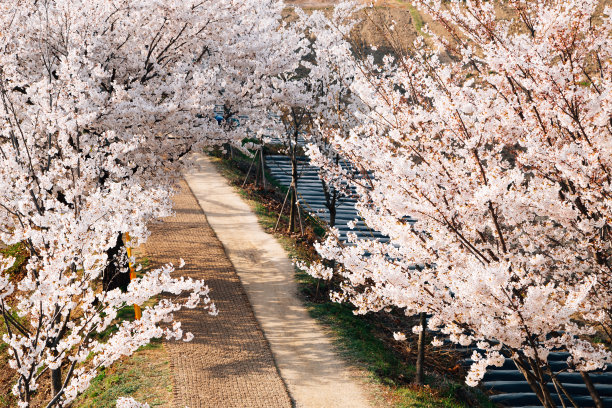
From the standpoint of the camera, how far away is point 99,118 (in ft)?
39.2

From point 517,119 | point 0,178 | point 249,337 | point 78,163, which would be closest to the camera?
point 517,119

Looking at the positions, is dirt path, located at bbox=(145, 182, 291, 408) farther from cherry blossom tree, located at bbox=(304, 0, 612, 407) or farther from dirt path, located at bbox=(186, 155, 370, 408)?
cherry blossom tree, located at bbox=(304, 0, 612, 407)

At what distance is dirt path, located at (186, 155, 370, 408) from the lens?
1080 cm

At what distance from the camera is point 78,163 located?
387 inches

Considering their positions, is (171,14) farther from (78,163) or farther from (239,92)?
(78,163)

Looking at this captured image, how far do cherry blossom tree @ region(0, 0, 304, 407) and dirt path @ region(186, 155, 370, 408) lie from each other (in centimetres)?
213

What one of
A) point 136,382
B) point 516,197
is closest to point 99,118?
point 136,382

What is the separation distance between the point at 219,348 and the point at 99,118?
621 cm

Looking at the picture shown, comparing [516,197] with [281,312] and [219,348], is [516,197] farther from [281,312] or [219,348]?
[281,312]

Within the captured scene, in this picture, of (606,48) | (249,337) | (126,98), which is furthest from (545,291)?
(126,98)

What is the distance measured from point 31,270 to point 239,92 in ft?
31.6

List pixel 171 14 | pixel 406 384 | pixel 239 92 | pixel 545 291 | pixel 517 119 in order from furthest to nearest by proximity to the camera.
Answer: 1. pixel 239 92
2. pixel 171 14
3. pixel 406 384
4. pixel 517 119
5. pixel 545 291

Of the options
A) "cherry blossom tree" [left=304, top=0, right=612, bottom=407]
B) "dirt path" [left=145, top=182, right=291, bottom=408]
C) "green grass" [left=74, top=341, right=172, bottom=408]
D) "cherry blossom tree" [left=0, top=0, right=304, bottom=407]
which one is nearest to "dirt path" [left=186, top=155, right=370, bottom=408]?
"dirt path" [left=145, top=182, right=291, bottom=408]

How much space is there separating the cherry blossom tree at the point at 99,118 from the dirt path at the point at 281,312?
2.13 metres
